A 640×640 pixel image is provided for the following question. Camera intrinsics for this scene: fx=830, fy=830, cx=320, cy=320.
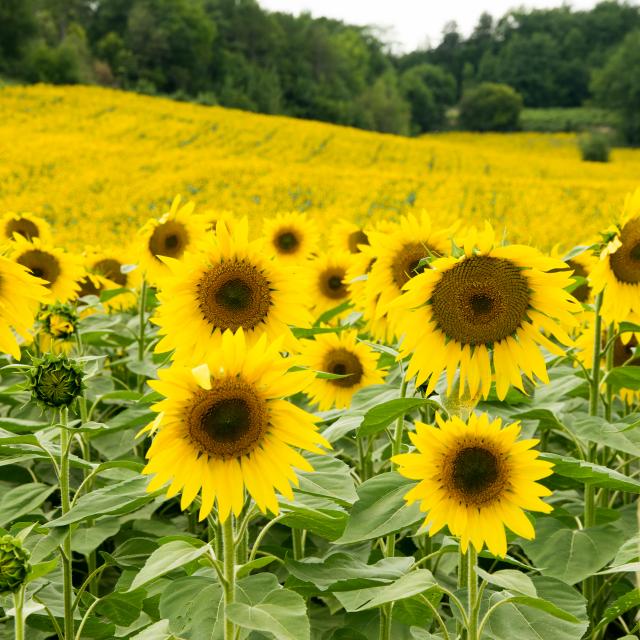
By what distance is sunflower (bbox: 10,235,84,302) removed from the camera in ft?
12.5

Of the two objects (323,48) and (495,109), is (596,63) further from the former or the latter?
(323,48)

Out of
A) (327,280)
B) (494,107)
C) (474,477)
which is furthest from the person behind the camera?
(494,107)

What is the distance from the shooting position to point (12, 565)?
5.08ft

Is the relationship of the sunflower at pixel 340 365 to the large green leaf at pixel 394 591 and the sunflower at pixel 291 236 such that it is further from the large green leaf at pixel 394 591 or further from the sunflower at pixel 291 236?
the large green leaf at pixel 394 591

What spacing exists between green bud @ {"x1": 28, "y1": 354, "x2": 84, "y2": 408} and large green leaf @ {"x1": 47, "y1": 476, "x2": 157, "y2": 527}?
255 mm

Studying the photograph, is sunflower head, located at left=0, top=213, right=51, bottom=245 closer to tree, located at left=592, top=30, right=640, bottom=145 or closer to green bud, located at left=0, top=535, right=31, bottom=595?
green bud, located at left=0, top=535, right=31, bottom=595

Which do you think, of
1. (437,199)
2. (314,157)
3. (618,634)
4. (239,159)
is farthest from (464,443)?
(314,157)

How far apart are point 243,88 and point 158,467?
48.2 m

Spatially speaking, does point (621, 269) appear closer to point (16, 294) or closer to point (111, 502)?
point (111, 502)

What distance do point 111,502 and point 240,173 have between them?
54.7ft

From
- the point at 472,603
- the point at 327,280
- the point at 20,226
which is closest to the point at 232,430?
the point at 472,603

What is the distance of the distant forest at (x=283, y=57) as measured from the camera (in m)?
41.4

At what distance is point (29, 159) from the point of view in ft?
58.0

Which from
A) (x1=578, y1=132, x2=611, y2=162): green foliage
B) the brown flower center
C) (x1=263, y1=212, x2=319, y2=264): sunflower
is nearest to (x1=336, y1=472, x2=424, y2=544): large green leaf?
the brown flower center
